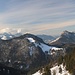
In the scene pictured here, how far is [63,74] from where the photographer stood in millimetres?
198750

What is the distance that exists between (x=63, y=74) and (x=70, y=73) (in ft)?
29.8

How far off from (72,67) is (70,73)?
831cm

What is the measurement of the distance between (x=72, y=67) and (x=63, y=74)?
938cm

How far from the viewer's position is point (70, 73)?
191250mm

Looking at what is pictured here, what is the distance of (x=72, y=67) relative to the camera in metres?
198
